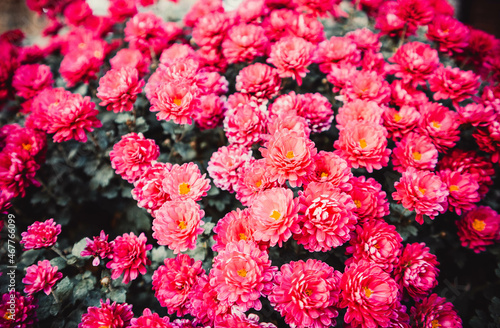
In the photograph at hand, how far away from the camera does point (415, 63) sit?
63.2 inches

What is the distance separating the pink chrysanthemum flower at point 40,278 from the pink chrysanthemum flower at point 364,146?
1363mm

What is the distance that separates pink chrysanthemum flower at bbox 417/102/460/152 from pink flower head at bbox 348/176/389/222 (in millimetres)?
476

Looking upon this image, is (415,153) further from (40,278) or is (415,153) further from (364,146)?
(40,278)

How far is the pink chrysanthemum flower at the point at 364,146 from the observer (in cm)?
126

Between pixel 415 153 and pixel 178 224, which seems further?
pixel 415 153

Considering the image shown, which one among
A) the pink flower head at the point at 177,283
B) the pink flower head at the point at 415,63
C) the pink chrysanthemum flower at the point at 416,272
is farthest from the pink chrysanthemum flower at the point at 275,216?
the pink flower head at the point at 415,63

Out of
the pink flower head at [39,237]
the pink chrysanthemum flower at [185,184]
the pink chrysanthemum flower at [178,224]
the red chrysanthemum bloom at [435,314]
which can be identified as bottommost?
the red chrysanthemum bloom at [435,314]

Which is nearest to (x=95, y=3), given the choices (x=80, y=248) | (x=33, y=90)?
(x=33, y=90)

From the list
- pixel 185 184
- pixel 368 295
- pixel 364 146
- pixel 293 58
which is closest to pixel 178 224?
pixel 185 184

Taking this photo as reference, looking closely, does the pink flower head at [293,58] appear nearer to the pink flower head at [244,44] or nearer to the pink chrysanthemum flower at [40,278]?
the pink flower head at [244,44]

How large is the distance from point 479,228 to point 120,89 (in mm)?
2006

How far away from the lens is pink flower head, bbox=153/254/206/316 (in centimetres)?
116

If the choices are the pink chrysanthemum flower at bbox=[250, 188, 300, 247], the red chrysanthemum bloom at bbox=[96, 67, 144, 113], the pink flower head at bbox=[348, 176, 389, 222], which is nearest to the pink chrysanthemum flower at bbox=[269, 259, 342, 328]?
the pink chrysanthemum flower at bbox=[250, 188, 300, 247]

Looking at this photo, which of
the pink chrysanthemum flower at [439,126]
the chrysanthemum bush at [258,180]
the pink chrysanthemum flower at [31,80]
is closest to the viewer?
the chrysanthemum bush at [258,180]
